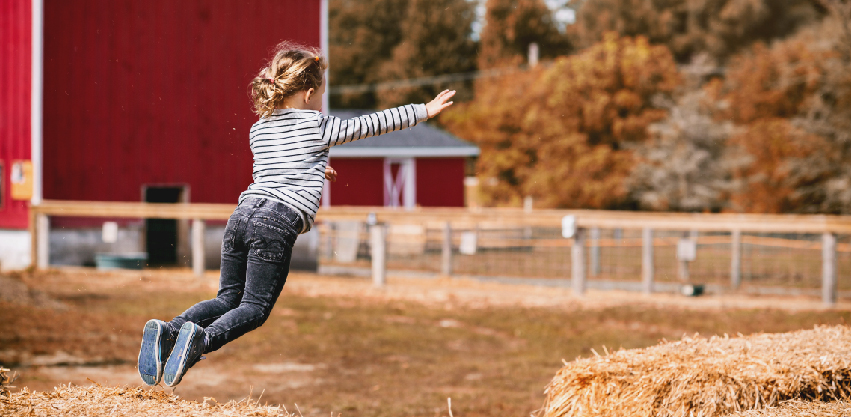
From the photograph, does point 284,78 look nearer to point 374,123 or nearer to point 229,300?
point 374,123

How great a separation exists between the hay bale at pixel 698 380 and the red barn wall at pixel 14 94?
14850 millimetres

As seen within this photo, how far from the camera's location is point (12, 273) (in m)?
14.7

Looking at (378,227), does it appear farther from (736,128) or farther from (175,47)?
(736,128)

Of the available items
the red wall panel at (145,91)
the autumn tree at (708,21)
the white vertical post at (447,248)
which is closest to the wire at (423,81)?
the autumn tree at (708,21)

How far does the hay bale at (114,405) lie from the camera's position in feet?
10.1

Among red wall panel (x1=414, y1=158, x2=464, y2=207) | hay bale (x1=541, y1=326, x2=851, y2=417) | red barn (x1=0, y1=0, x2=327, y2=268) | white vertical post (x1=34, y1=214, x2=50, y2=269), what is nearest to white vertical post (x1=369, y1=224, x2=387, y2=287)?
red barn (x1=0, y1=0, x2=327, y2=268)

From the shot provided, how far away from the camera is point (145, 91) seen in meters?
17.4

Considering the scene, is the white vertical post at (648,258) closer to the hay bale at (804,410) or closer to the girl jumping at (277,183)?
the hay bale at (804,410)

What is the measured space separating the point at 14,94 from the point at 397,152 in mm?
12904

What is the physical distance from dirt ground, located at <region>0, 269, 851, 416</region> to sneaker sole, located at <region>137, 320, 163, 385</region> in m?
A: 2.41

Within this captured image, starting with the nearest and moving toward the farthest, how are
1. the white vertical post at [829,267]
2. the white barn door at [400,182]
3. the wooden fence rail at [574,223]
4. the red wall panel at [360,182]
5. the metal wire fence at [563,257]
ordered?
1. the white vertical post at [829,267]
2. the wooden fence rail at [574,223]
3. the metal wire fence at [563,257]
4. the red wall panel at [360,182]
5. the white barn door at [400,182]

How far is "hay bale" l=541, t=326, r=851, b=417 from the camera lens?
12.1 ft

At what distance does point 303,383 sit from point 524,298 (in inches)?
252

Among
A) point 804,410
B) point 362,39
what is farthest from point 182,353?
point 362,39
